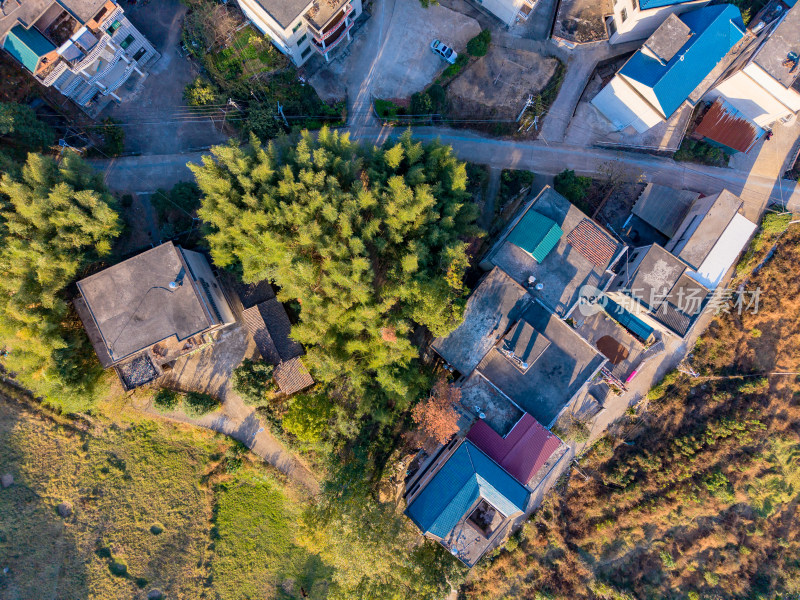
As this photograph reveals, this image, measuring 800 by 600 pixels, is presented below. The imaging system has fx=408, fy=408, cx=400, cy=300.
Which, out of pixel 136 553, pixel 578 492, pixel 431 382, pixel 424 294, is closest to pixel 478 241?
pixel 424 294

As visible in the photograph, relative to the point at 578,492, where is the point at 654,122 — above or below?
above

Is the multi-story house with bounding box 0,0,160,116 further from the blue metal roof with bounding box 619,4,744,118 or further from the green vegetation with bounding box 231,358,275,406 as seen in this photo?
the blue metal roof with bounding box 619,4,744,118

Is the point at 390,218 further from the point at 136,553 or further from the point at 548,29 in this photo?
the point at 136,553

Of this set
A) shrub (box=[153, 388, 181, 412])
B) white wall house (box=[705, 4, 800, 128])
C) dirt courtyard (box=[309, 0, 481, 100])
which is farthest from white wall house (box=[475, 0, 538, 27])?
shrub (box=[153, 388, 181, 412])

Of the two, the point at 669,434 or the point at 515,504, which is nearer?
the point at 515,504

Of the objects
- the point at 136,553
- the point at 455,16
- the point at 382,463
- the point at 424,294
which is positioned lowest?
the point at 136,553

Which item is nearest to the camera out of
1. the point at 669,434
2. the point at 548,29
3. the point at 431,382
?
the point at 431,382

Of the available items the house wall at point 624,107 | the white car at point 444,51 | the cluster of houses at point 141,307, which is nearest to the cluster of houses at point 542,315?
the house wall at point 624,107

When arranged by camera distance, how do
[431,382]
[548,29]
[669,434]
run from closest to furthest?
1. [431,382]
2. [548,29]
3. [669,434]
